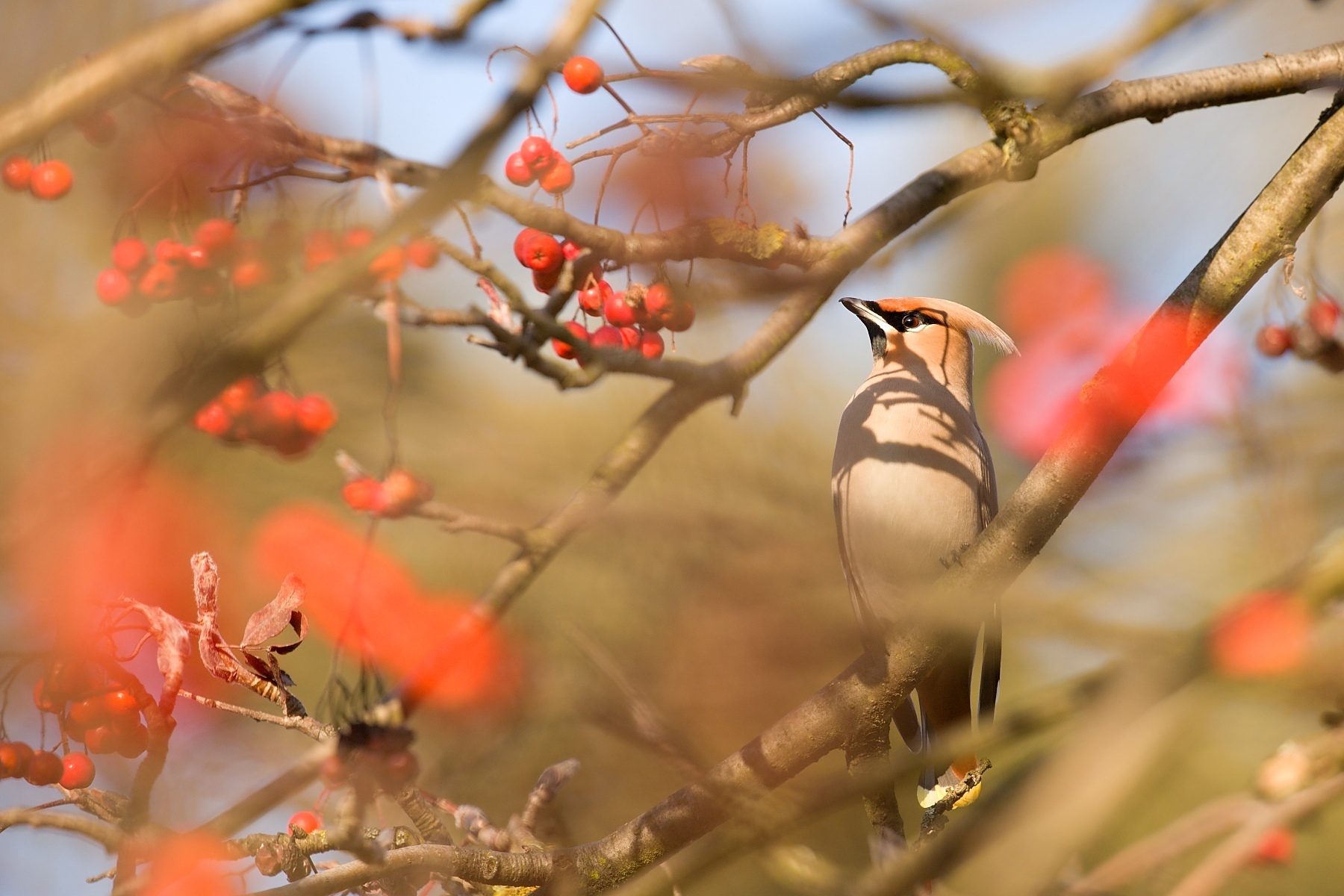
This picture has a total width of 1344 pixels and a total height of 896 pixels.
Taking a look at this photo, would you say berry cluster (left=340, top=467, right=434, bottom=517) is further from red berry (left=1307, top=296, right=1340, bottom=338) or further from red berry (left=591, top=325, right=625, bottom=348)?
red berry (left=1307, top=296, right=1340, bottom=338)

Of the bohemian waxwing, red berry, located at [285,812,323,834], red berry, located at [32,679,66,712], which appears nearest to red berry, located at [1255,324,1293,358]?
the bohemian waxwing

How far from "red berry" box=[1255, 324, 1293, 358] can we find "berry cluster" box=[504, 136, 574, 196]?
1434 mm

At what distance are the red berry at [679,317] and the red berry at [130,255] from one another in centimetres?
75

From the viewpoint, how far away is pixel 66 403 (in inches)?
Result: 74.5

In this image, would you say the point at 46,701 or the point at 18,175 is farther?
the point at 18,175

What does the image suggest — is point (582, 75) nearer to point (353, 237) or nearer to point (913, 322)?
point (353, 237)

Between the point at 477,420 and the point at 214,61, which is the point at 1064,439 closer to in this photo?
the point at 214,61

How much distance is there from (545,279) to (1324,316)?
1514 millimetres

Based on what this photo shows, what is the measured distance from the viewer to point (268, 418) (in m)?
1.52

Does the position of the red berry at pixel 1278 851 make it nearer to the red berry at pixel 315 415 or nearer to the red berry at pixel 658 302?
the red berry at pixel 658 302

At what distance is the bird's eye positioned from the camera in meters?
3.40

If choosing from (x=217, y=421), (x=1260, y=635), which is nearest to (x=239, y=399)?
(x=217, y=421)

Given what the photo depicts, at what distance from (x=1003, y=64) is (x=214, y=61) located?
130 cm

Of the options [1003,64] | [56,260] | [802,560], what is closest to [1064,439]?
[1003,64]
